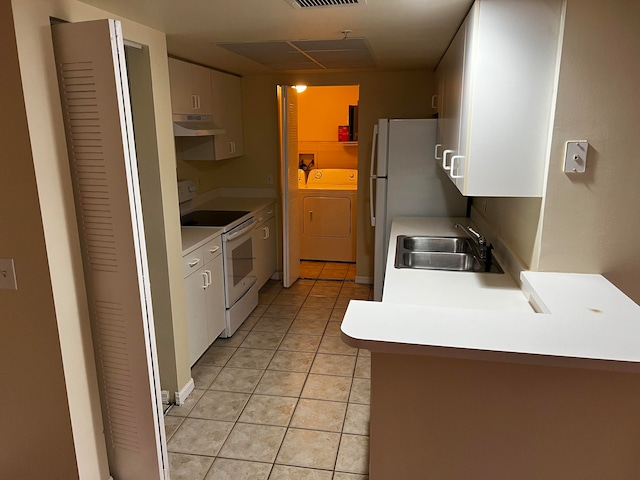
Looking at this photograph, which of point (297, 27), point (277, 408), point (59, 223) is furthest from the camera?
point (277, 408)

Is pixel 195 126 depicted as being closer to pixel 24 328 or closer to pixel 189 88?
pixel 189 88

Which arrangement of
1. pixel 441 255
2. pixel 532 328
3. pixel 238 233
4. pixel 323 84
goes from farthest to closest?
pixel 323 84 → pixel 238 233 → pixel 441 255 → pixel 532 328

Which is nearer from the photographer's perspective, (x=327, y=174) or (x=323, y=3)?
(x=323, y=3)

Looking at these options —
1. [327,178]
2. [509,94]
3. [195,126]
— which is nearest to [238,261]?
[195,126]

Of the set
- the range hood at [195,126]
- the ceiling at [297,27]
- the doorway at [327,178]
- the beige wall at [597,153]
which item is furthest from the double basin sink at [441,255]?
the doorway at [327,178]

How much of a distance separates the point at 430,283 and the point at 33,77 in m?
1.82

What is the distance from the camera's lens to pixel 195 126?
3.59 metres

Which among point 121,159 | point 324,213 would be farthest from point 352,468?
point 324,213

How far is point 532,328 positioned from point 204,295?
7.39ft

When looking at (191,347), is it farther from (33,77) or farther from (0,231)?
(33,77)

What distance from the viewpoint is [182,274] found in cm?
279

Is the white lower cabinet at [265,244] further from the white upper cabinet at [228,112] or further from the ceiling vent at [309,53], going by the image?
the ceiling vent at [309,53]

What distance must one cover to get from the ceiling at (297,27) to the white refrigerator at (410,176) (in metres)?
0.52

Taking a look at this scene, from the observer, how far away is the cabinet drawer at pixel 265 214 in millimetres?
4367
